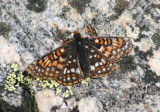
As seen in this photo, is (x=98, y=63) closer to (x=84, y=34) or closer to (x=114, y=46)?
(x=114, y=46)

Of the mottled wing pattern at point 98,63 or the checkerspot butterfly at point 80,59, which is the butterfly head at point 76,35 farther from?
the mottled wing pattern at point 98,63

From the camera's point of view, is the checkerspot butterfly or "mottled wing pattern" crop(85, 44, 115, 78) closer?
the checkerspot butterfly

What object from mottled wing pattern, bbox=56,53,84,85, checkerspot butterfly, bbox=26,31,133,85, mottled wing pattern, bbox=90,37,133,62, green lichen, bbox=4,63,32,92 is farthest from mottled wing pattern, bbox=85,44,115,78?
green lichen, bbox=4,63,32,92

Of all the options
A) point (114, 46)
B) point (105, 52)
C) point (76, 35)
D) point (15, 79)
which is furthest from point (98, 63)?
point (15, 79)

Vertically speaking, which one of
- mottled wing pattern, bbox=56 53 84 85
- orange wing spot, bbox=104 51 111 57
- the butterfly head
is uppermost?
the butterfly head

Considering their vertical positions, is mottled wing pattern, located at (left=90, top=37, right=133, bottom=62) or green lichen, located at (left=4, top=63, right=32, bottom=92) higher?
mottled wing pattern, located at (left=90, top=37, right=133, bottom=62)

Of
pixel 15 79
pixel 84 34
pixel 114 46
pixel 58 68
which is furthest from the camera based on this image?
pixel 84 34

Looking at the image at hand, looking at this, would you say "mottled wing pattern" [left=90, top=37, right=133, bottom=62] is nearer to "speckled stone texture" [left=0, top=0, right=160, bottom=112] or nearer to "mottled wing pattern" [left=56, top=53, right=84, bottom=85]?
"speckled stone texture" [left=0, top=0, right=160, bottom=112]
